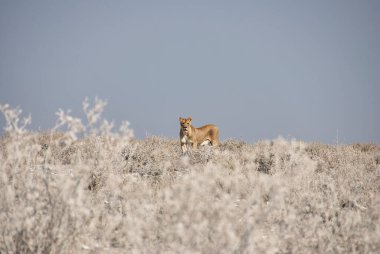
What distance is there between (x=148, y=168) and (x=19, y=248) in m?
4.23

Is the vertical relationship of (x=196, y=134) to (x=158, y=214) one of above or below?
above

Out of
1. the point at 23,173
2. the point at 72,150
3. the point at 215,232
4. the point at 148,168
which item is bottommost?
the point at 215,232

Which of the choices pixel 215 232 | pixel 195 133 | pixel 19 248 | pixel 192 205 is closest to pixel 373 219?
pixel 215 232

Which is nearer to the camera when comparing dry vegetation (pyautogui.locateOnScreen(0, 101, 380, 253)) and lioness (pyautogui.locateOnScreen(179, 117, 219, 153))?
dry vegetation (pyautogui.locateOnScreen(0, 101, 380, 253))

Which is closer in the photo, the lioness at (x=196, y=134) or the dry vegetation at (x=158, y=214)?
the dry vegetation at (x=158, y=214)

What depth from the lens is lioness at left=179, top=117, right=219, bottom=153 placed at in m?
12.9

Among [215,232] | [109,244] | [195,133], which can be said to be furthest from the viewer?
[195,133]

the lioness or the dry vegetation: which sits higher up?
the lioness

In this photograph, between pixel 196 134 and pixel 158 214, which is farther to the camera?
pixel 196 134

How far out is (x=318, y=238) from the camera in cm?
432

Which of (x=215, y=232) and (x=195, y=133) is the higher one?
(x=195, y=133)

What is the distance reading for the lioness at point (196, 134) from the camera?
12.9 meters

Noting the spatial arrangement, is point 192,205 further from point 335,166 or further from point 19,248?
point 335,166

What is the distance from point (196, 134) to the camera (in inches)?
549
